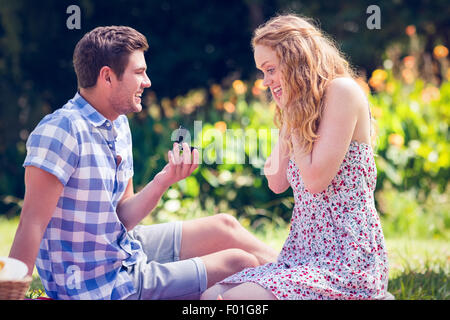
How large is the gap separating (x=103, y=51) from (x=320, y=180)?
1034 millimetres

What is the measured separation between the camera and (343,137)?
2383mm

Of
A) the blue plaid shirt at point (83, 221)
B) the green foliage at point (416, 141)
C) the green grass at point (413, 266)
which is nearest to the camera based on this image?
the blue plaid shirt at point (83, 221)

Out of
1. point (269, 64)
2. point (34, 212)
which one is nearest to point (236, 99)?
point (269, 64)

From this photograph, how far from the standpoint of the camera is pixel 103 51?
7.94ft

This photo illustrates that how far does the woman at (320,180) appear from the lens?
2365mm

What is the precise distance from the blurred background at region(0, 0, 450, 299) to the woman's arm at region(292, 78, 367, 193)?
4.12 feet

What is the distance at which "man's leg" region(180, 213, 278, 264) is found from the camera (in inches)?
110

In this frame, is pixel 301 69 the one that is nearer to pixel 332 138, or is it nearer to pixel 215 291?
pixel 332 138

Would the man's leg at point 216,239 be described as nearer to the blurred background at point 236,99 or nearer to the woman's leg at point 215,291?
the woman's leg at point 215,291

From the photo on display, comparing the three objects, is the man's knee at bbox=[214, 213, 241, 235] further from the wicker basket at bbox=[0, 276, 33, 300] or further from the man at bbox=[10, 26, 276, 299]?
the wicker basket at bbox=[0, 276, 33, 300]

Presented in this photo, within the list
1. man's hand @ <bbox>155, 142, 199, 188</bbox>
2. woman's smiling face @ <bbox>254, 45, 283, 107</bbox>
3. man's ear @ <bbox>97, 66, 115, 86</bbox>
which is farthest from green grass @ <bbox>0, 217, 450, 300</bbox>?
woman's smiling face @ <bbox>254, 45, 283, 107</bbox>

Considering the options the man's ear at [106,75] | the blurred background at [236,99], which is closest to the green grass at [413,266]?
the blurred background at [236,99]

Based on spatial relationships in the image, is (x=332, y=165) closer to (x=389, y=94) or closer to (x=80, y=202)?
(x=80, y=202)

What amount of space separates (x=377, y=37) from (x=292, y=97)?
19.3ft
